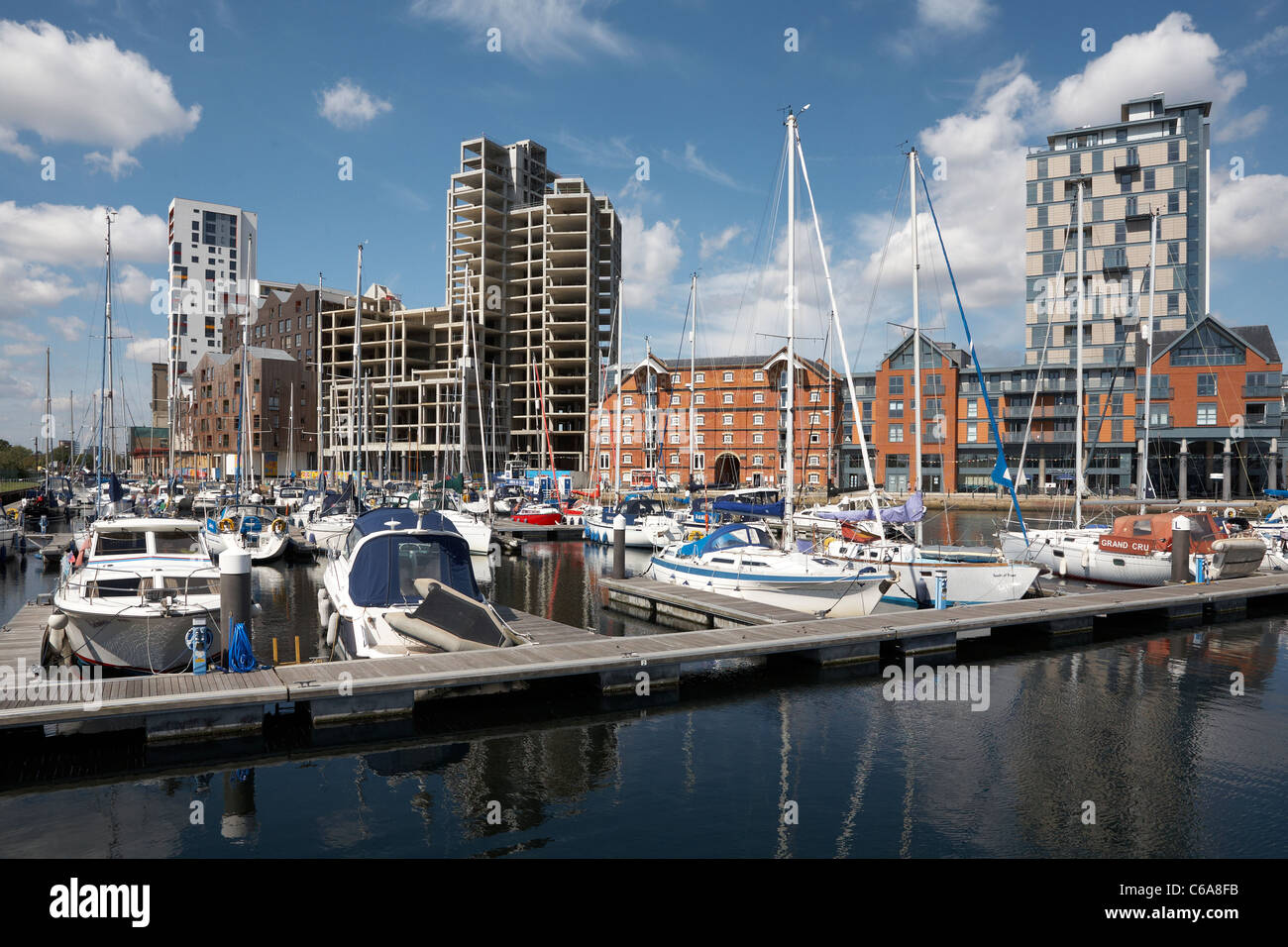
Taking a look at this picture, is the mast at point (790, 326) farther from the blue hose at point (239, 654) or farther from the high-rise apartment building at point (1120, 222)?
the high-rise apartment building at point (1120, 222)

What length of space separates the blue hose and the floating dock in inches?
24.7

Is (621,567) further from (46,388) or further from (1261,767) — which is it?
(46,388)

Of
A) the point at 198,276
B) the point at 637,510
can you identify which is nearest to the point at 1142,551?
the point at 637,510

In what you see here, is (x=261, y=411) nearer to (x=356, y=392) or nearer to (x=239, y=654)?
(x=356, y=392)

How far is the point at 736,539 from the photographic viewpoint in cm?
2767

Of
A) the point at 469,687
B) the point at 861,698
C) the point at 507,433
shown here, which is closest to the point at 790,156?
the point at 861,698

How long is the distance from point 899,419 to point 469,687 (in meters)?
76.8

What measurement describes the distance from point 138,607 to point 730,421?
268ft

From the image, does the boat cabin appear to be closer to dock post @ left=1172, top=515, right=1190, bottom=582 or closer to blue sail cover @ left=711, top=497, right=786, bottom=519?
dock post @ left=1172, top=515, right=1190, bottom=582

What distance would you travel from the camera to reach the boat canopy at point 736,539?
27.6 meters

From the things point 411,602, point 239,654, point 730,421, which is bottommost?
point 239,654

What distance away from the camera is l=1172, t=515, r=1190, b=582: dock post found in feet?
97.7

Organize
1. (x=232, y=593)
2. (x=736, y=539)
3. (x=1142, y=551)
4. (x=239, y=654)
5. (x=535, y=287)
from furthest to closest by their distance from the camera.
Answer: (x=535, y=287), (x=1142, y=551), (x=736, y=539), (x=232, y=593), (x=239, y=654)

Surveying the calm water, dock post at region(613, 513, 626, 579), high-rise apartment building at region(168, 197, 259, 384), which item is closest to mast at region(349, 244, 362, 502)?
dock post at region(613, 513, 626, 579)
